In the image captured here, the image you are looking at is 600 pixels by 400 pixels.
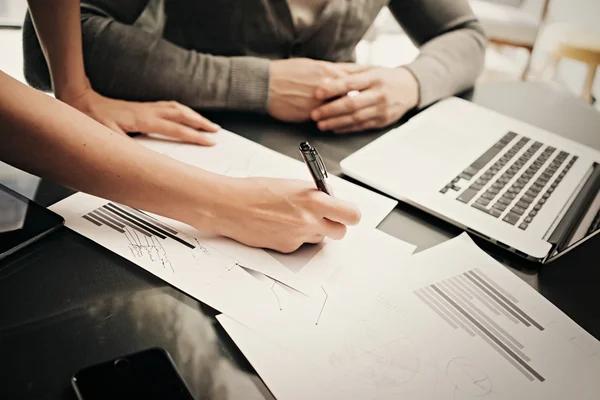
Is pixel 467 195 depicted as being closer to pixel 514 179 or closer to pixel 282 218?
pixel 514 179

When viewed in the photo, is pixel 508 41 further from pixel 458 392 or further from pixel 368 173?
pixel 458 392

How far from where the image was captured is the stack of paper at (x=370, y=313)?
1.58 ft

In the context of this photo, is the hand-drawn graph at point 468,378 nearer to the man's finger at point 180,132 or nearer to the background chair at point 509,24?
the man's finger at point 180,132

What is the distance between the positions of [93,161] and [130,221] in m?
0.09

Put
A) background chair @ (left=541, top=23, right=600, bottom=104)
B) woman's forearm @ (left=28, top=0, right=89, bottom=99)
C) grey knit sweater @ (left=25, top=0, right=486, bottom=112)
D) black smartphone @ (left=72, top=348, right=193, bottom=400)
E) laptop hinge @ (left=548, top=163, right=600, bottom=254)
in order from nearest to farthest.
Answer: black smartphone @ (left=72, top=348, right=193, bottom=400) < laptop hinge @ (left=548, top=163, right=600, bottom=254) < woman's forearm @ (left=28, top=0, right=89, bottom=99) < grey knit sweater @ (left=25, top=0, right=486, bottom=112) < background chair @ (left=541, top=23, right=600, bottom=104)

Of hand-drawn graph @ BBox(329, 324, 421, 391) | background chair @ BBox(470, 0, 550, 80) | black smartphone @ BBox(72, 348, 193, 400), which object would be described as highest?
black smartphone @ BBox(72, 348, 193, 400)

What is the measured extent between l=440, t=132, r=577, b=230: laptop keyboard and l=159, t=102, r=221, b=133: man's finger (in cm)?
36

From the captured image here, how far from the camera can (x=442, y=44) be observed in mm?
1086


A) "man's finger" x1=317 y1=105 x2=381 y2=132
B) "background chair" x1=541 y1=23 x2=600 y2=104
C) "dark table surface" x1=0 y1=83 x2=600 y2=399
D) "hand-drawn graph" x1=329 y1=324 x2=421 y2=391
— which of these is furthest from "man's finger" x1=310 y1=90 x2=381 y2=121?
"background chair" x1=541 y1=23 x2=600 y2=104

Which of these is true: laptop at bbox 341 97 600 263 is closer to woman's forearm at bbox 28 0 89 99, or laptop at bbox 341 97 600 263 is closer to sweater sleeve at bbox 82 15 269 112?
sweater sleeve at bbox 82 15 269 112

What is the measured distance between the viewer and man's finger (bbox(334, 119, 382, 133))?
89 cm

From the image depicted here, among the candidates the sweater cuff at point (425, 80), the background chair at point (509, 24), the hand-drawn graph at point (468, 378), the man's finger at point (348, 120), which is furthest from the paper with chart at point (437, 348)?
the background chair at point (509, 24)

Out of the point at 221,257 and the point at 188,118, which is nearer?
the point at 221,257

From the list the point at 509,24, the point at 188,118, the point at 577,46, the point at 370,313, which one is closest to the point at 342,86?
the point at 188,118
